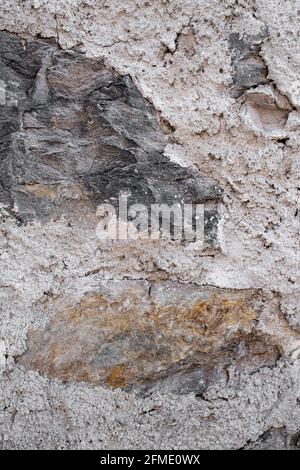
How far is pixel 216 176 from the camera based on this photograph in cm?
90

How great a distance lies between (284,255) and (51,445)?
59 centimetres

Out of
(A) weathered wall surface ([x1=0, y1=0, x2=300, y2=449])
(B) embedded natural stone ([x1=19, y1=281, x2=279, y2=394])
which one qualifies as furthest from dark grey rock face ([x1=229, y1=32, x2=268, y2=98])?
(B) embedded natural stone ([x1=19, y1=281, x2=279, y2=394])

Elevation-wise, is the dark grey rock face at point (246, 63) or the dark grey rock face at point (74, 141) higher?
the dark grey rock face at point (246, 63)

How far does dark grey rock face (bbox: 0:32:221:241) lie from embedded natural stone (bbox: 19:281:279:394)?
171mm

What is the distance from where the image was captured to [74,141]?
2.83ft

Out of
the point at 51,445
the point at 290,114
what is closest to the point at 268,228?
the point at 290,114

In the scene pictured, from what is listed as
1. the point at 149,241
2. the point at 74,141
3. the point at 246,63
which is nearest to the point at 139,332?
the point at 149,241

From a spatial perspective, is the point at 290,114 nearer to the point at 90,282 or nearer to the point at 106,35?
the point at 106,35

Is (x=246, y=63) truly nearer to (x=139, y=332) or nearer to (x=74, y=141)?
(x=74, y=141)

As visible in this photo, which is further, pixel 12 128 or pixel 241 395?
pixel 241 395

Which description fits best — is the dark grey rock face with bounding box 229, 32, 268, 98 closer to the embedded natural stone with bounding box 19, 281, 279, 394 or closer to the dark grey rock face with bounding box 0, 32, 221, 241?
the dark grey rock face with bounding box 0, 32, 221, 241

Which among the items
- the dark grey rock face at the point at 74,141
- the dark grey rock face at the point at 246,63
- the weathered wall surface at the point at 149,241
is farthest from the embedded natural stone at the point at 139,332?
the dark grey rock face at the point at 246,63

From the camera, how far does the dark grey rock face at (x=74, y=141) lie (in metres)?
0.84

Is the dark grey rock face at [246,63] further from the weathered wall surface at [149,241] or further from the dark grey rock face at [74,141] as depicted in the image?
the dark grey rock face at [74,141]
